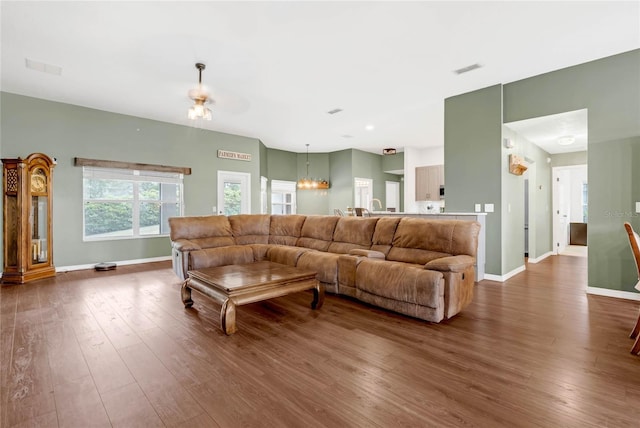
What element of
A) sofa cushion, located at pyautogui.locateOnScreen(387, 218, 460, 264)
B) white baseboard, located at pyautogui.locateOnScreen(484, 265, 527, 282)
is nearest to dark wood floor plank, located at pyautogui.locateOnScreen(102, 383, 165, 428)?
sofa cushion, located at pyautogui.locateOnScreen(387, 218, 460, 264)

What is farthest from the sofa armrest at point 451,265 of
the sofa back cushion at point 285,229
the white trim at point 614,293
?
the sofa back cushion at point 285,229

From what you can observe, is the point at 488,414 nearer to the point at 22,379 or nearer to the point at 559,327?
the point at 559,327

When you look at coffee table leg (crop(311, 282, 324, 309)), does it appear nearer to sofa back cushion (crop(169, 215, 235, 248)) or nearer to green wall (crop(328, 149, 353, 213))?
sofa back cushion (crop(169, 215, 235, 248))

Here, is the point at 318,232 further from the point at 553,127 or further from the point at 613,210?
the point at 553,127

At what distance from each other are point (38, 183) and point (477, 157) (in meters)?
7.09

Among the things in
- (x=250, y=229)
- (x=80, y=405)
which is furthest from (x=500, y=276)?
(x=80, y=405)

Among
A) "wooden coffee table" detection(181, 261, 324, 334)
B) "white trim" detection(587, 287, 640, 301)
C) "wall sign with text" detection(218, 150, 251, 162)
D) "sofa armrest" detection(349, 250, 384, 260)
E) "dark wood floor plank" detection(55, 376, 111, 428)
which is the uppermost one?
"wall sign with text" detection(218, 150, 251, 162)

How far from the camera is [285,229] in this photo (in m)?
5.29

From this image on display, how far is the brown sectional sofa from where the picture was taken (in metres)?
2.79

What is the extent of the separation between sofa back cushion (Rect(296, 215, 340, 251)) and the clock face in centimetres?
426

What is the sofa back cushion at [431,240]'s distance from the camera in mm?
3193

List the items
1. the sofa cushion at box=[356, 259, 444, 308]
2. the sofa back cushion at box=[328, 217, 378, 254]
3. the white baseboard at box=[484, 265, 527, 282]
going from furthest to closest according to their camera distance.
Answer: the white baseboard at box=[484, 265, 527, 282], the sofa back cushion at box=[328, 217, 378, 254], the sofa cushion at box=[356, 259, 444, 308]

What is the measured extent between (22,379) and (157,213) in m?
4.84

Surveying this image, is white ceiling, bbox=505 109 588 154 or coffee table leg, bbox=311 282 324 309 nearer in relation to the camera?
coffee table leg, bbox=311 282 324 309
